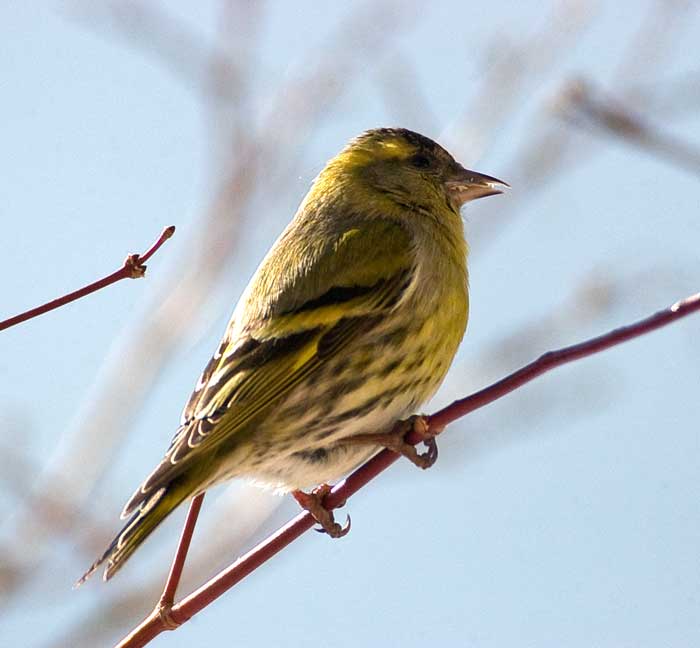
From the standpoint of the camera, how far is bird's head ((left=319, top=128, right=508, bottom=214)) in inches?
189

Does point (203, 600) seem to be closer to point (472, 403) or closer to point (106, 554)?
point (106, 554)

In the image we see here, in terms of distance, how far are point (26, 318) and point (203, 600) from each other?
94 cm

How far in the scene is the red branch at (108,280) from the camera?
2158 millimetres

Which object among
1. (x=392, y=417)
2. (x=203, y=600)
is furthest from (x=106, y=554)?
(x=392, y=417)

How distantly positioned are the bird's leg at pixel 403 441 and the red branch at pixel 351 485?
1.74 feet

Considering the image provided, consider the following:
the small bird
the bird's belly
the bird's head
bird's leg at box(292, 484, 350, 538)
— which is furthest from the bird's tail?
the bird's head

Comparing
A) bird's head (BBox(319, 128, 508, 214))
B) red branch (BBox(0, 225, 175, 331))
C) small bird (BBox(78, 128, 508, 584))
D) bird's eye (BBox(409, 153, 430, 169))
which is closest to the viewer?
red branch (BBox(0, 225, 175, 331))

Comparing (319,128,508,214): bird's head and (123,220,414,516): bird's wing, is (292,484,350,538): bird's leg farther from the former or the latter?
(319,128,508,214): bird's head

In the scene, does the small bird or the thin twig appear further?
the small bird

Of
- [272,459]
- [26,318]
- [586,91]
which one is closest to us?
[26,318]

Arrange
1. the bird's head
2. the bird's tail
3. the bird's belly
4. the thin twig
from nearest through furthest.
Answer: the thin twig → the bird's tail → the bird's belly → the bird's head

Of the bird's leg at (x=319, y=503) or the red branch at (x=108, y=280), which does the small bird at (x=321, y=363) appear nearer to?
the bird's leg at (x=319, y=503)

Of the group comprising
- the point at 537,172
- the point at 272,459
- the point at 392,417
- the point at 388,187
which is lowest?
the point at 272,459

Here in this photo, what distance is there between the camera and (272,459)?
381 centimetres
